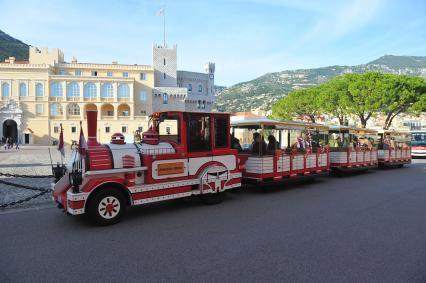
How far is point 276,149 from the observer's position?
36.3ft

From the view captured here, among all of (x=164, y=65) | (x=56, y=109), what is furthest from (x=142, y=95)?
(x=56, y=109)

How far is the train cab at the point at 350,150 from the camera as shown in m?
15.0

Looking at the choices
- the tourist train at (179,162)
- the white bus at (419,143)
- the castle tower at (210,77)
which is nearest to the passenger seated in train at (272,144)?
the tourist train at (179,162)

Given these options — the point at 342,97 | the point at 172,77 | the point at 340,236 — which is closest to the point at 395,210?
the point at 340,236

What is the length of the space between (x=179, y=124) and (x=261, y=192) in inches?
171

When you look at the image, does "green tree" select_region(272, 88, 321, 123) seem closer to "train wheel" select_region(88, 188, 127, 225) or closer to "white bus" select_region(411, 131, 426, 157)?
"white bus" select_region(411, 131, 426, 157)

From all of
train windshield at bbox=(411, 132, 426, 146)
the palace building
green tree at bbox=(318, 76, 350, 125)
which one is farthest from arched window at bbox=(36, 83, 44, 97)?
train windshield at bbox=(411, 132, 426, 146)

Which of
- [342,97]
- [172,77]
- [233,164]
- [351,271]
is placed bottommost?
[351,271]

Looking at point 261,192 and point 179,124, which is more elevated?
point 179,124

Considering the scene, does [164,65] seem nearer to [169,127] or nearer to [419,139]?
[419,139]

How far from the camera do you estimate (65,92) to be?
6294 cm

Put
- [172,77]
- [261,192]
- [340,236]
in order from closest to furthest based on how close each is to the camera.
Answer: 1. [340,236]
2. [261,192]
3. [172,77]

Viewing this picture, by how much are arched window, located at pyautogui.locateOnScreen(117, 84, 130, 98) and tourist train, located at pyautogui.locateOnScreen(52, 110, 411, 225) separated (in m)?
59.3

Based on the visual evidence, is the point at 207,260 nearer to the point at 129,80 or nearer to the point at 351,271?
the point at 351,271
